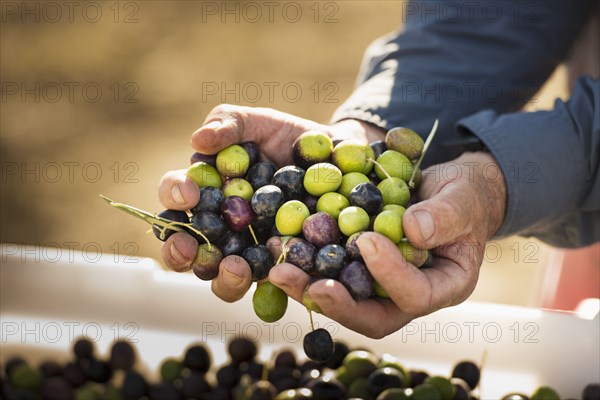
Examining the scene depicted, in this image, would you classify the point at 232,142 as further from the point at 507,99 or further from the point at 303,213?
the point at 507,99

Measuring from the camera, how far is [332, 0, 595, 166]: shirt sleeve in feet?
7.57

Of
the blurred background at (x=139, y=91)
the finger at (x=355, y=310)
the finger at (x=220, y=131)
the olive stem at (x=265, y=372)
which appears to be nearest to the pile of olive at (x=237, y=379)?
the olive stem at (x=265, y=372)

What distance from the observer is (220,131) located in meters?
1.71

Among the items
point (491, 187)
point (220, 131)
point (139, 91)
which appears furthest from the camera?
point (139, 91)

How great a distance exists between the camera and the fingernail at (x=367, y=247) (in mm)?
1465

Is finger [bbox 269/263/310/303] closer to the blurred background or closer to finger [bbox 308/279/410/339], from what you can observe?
finger [bbox 308/279/410/339]

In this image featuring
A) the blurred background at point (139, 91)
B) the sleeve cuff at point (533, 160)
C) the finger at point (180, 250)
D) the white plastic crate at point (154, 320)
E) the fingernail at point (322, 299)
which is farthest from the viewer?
the blurred background at point (139, 91)

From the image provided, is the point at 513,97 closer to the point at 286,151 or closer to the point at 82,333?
the point at 286,151

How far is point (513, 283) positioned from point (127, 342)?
2.32 meters

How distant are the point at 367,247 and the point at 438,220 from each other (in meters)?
0.17

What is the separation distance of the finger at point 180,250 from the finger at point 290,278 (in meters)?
0.19

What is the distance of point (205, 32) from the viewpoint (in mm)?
5953

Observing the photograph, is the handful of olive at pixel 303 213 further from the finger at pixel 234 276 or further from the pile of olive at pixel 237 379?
the pile of olive at pixel 237 379

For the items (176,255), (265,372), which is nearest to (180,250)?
(176,255)
